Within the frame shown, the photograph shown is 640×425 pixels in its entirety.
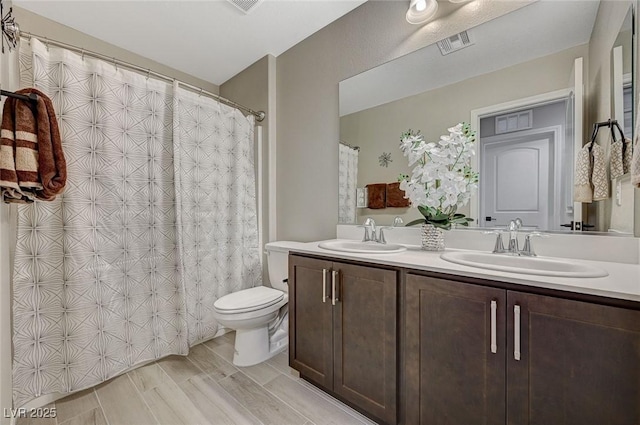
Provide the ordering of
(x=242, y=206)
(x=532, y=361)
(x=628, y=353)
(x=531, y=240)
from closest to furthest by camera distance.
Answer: (x=628, y=353) → (x=532, y=361) → (x=531, y=240) → (x=242, y=206)

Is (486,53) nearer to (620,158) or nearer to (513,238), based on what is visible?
(620,158)

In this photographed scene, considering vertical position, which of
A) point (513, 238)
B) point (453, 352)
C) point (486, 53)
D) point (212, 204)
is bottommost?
point (453, 352)

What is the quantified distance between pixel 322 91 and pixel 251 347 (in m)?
1.98

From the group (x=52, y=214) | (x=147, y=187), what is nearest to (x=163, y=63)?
(x=147, y=187)

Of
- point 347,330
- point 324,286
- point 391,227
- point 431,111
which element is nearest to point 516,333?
point 347,330

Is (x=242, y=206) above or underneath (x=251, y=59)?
underneath

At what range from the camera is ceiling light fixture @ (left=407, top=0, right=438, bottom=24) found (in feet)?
4.94

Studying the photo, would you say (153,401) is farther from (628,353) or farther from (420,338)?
(628,353)

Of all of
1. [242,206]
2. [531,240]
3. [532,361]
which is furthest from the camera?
[242,206]

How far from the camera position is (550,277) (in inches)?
33.7

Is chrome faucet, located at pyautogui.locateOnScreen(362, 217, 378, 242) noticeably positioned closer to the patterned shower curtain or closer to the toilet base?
the toilet base

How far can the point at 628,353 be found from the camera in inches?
28.6

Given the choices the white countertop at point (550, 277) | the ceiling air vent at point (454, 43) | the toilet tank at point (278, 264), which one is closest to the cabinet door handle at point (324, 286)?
the white countertop at point (550, 277)

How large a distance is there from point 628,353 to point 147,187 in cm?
236
